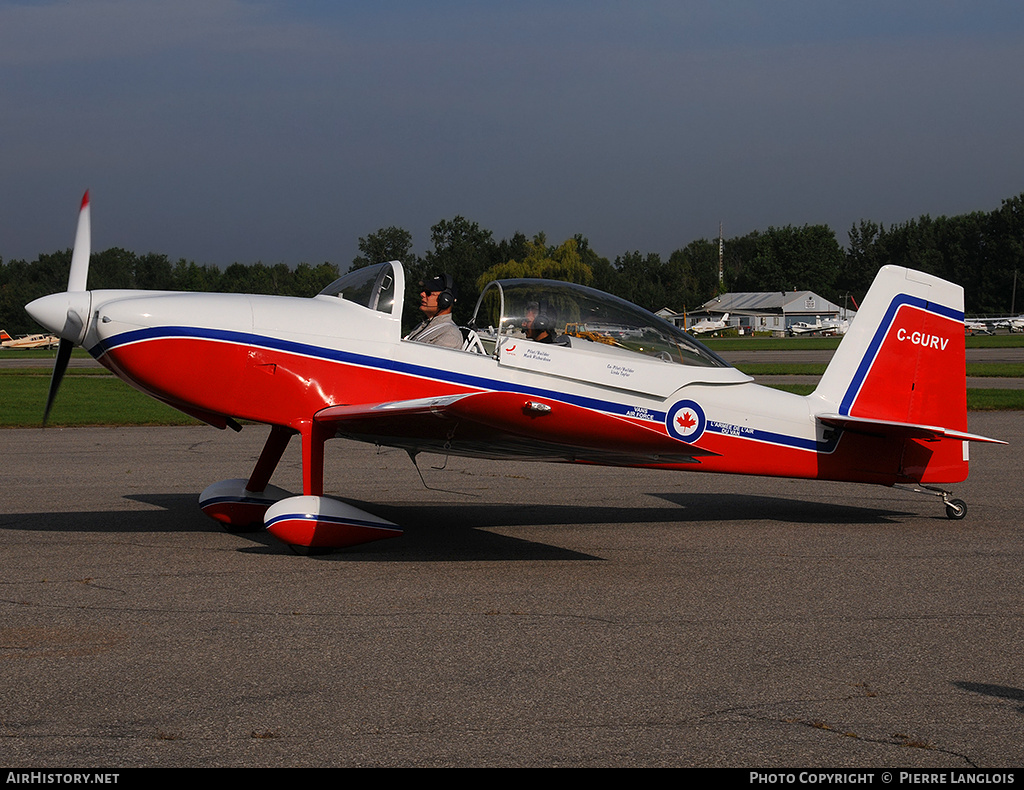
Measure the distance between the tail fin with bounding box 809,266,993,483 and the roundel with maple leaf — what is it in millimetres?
1247

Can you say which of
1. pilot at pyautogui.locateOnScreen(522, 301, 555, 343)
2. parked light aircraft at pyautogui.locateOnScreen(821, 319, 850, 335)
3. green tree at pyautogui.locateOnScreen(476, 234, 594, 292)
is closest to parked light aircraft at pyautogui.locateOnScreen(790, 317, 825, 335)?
parked light aircraft at pyautogui.locateOnScreen(821, 319, 850, 335)

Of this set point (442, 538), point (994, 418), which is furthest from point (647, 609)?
point (994, 418)

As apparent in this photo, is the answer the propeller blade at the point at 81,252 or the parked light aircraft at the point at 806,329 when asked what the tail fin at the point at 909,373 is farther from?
the parked light aircraft at the point at 806,329

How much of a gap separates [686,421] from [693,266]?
484 ft

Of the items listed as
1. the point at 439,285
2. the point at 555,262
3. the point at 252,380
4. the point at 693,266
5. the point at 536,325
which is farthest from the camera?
the point at 693,266

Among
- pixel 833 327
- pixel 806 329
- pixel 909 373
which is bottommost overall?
pixel 909 373

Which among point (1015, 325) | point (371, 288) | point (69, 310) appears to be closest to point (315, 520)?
point (371, 288)

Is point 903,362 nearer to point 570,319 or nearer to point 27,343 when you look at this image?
point 570,319

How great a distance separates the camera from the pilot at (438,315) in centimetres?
692

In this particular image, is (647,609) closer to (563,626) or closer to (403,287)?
(563,626)

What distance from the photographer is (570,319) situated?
22.6 ft

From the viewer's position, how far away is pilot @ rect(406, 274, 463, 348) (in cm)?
692

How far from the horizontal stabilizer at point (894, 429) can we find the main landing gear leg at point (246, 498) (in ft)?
14.3

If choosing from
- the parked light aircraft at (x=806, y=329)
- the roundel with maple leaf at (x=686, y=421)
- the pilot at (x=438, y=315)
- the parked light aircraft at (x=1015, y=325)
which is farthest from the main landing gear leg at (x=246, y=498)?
the parked light aircraft at (x=806, y=329)
